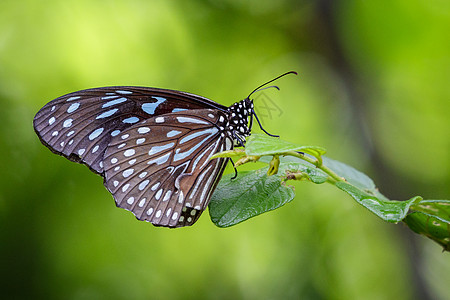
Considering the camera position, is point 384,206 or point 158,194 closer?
point 384,206

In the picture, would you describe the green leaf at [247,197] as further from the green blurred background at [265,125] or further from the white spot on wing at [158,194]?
the green blurred background at [265,125]

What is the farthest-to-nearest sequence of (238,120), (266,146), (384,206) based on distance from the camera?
(238,120) → (384,206) → (266,146)

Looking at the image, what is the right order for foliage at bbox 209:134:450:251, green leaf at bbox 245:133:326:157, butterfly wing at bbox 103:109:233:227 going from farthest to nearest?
butterfly wing at bbox 103:109:233:227 < foliage at bbox 209:134:450:251 < green leaf at bbox 245:133:326:157

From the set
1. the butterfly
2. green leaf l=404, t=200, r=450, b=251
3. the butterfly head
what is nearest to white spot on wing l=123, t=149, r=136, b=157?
the butterfly

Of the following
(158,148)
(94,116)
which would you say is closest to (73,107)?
(94,116)

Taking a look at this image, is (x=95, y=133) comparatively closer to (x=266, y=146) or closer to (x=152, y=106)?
(x=152, y=106)

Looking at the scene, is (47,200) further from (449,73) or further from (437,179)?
(449,73)

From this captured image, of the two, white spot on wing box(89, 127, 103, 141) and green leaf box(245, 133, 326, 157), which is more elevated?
white spot on wing box(89, 127, 103, 141)

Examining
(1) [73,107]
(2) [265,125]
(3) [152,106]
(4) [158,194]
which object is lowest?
(4) [158,194]

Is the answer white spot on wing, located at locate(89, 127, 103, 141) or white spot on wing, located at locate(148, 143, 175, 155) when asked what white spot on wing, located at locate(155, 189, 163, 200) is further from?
white spot on wing, located at locate(89, 127, 103, 141)
